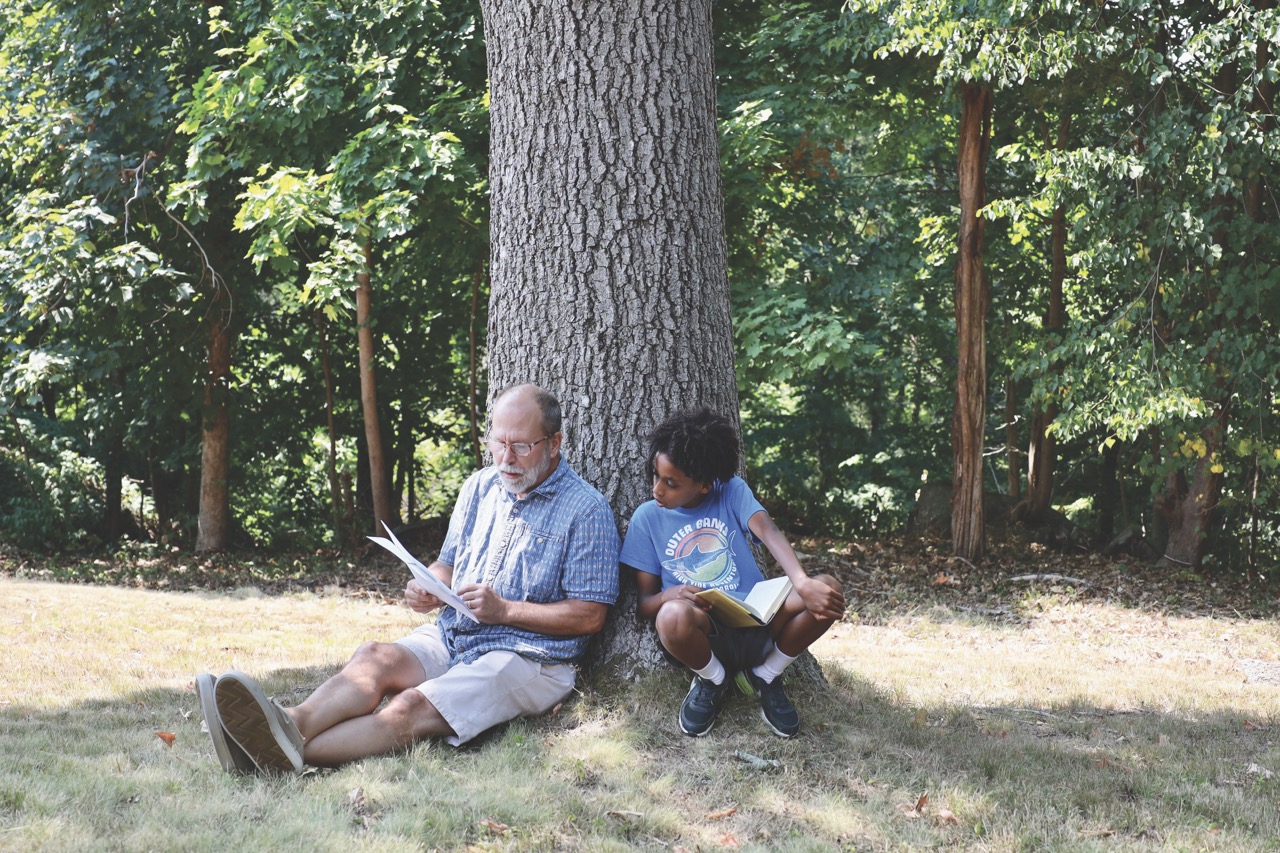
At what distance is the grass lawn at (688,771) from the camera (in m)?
3.13

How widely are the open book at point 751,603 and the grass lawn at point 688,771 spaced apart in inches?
16.2

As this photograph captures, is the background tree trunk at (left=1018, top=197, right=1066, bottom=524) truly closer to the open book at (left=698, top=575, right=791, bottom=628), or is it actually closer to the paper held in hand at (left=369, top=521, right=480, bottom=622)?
the open book at (left=698, top=575, right=791, bottom=628)

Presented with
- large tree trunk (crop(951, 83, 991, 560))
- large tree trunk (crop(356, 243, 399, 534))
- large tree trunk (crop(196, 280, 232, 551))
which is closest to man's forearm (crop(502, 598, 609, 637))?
large tree trunk (crop(356, 243, 399, 534))

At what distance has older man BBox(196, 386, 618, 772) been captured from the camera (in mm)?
3811

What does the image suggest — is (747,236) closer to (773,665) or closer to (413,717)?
(773,665)

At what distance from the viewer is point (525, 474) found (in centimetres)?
406

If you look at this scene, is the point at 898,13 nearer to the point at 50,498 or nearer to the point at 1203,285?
the point at 1203,285

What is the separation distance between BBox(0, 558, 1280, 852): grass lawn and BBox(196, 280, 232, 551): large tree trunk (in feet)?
24.1

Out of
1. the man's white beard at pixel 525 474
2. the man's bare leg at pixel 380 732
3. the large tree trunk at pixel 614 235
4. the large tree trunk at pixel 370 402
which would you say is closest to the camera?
the man's bare leg at pixel 380 732

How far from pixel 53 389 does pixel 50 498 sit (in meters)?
3.40

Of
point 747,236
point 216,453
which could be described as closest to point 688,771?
point 747,236

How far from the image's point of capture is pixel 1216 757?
419 cm

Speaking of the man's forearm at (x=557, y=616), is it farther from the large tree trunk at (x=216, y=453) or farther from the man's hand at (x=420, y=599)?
the large tree trunk at (x=216, y=453)

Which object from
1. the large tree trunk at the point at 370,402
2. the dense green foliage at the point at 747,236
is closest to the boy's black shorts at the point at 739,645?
the dense green foliage at the point at 747,236
